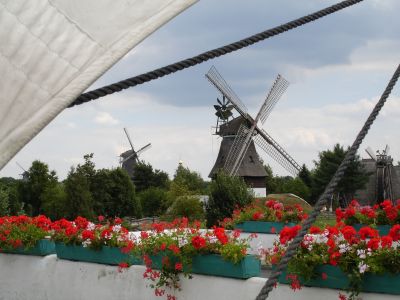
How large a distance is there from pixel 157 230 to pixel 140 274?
43 cm

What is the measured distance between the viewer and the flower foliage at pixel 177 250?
15.5 ft

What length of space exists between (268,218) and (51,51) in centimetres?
794

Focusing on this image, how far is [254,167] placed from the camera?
120 feet

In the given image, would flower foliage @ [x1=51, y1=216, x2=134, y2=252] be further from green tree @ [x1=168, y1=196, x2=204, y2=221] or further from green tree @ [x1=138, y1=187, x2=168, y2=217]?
green tree @ [x1=138, y1=187, x2=168, y2=217]

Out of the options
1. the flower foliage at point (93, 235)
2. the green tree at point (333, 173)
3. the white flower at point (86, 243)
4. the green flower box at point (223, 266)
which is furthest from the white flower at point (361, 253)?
the green tree at point (333, 173)

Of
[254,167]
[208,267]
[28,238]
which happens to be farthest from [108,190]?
[208,267]

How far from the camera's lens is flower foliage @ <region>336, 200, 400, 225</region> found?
709 centimetres

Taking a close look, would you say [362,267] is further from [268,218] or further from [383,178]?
[383,178]

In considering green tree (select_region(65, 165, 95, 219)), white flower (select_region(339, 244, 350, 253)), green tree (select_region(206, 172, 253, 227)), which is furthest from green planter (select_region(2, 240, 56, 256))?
green tree (select_region(65, 165, 95, 219))

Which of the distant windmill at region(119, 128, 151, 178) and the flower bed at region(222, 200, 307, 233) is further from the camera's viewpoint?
the distant windmill at region(119, 128, 151, 178)

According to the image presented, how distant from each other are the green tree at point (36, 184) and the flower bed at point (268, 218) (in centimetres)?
2068

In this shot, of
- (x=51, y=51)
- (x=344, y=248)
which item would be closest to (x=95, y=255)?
(x=344, y=248)

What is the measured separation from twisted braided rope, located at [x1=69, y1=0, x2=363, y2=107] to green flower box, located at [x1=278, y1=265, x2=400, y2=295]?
245 cm

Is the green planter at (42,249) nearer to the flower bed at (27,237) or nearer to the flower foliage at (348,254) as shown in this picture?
the flower bed at (27,237)
